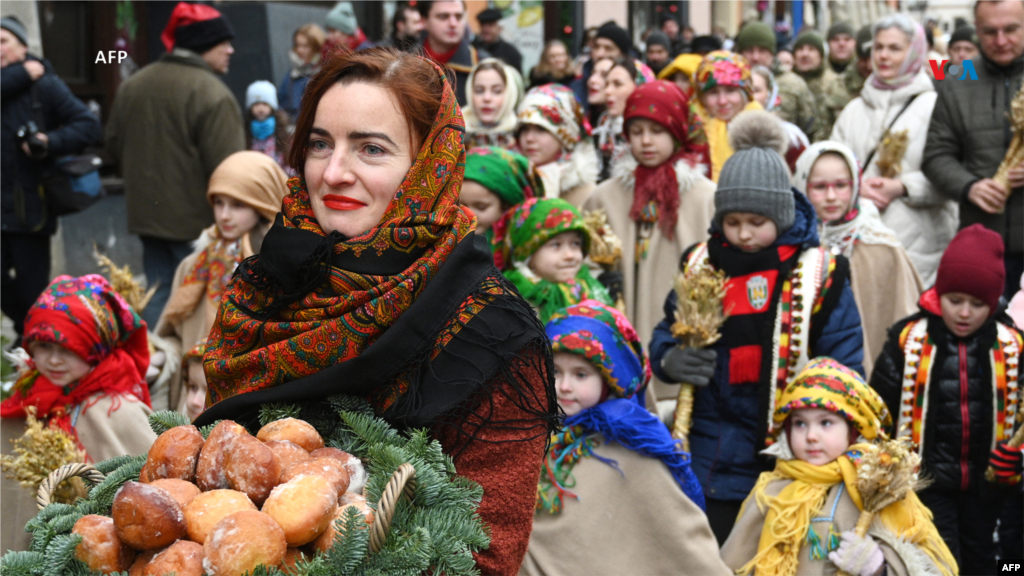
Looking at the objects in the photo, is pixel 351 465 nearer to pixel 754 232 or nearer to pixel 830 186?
pixel 754 232

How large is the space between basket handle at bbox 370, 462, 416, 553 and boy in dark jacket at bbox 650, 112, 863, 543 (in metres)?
2.60

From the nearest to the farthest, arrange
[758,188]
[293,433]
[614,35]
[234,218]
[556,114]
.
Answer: [293,433]
[758,188]
[234,218]
[556,114]
[614,35]

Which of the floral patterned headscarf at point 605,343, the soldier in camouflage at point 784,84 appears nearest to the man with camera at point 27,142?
the floral patterned headscarf at point 605,343

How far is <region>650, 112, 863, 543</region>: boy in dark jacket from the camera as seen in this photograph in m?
4.02

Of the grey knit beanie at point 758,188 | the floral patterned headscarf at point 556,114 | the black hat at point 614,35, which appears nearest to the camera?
the grey knit beanie at point 758,188

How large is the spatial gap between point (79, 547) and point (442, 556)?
1.87 ft

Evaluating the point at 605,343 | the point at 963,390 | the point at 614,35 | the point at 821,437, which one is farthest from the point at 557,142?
the point at 821,437

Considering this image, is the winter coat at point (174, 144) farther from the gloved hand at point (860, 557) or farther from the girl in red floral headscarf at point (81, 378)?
the gloved hand at point (860, 557)

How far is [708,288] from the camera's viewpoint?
13.1 feet

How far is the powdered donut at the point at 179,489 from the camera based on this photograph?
63.6 inches

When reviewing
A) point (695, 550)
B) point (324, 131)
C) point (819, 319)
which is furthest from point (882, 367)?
point (324, 131)

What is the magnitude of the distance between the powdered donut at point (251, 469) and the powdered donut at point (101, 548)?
0.64 ft

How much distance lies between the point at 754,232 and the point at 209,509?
10.0 feet

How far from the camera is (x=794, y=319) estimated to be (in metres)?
4.02
